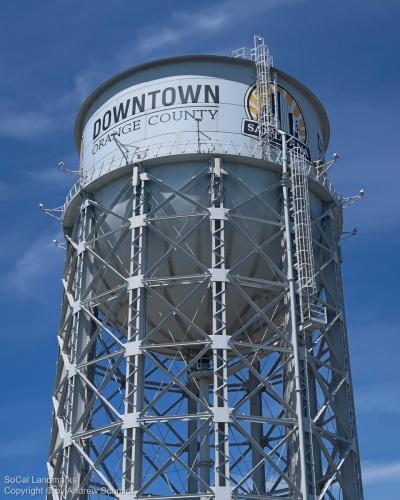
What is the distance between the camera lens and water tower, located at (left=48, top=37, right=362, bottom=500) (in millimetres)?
21031

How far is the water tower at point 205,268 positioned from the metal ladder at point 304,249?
0.05 metres

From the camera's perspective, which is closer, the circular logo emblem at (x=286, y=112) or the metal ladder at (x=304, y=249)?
the metal ladder at (x=304, y=249)

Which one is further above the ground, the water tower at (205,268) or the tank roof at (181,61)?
the tank roof at (181,61)

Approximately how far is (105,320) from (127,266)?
A: 5.69 ft

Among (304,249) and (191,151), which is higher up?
(191,151)

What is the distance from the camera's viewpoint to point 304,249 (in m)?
22.6

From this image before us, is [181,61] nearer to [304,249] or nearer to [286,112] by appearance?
[286,112]

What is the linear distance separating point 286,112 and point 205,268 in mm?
6349

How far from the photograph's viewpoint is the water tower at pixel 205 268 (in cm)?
2103

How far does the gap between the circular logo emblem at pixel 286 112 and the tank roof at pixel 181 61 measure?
2.24 feet

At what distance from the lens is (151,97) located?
24453 mm

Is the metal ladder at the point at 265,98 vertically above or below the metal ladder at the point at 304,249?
above

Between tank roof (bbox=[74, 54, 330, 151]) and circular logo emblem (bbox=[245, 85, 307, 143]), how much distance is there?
0.68 m

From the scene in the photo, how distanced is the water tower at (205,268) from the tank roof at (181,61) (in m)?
0.05
